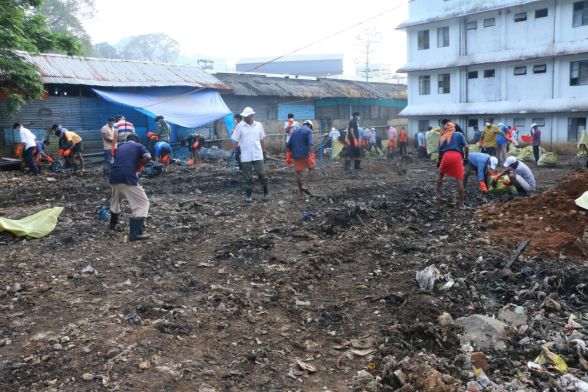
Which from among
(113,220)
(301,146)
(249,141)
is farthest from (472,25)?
(113,220)

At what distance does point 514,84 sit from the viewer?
80.0 ft

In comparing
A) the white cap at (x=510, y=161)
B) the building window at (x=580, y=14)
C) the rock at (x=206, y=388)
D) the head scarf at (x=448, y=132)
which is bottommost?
the rock at (x=206, y=388)

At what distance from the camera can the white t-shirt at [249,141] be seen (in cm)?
887

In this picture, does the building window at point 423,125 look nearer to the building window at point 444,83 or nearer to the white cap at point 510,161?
the building window at point 444,83

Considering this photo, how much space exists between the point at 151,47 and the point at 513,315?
55691 mm

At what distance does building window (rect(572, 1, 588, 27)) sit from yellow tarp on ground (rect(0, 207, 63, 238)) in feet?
74.4

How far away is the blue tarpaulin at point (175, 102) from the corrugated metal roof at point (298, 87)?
203cm

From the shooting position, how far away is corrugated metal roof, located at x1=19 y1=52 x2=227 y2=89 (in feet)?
53.6

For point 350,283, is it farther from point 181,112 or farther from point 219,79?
point 219,79

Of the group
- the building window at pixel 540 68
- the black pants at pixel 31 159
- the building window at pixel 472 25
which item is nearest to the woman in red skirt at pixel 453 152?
the black pants at pixel 31 159

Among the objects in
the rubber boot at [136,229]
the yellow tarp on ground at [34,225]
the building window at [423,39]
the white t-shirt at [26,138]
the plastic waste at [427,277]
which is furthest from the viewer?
the building window at [423,39]

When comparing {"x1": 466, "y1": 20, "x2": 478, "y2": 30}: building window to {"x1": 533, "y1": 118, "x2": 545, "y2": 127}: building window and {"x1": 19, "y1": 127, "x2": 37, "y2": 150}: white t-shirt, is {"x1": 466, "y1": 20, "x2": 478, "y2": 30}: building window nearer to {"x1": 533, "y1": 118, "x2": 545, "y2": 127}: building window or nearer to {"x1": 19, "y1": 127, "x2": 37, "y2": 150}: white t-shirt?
{"x1": 533, "y1": 118, "x2": 545, "y2": 127}: building window

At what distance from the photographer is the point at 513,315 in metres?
4.40

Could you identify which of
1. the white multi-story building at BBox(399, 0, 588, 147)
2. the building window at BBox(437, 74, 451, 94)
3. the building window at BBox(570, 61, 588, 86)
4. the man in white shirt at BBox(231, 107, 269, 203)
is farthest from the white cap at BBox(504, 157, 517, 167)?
the building window at BBox(437, 74, 451, 94)
